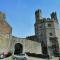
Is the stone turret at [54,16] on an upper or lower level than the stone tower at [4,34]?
upper

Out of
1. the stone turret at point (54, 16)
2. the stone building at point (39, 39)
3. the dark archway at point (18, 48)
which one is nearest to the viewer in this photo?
the stone building at point (39, 39)

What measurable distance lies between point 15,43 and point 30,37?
1680 cm

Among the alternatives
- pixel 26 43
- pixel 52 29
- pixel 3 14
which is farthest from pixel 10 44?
pixel 52 29

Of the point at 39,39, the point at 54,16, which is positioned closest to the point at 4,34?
the point at 39,39

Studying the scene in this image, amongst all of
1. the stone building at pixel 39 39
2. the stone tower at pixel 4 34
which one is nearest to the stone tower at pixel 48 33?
the stone building at pixel 39 39

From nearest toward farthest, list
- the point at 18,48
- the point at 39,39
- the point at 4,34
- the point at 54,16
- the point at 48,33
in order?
the point at 4,34 < the point at 18,48 < the point at 48,33 < the point at 39,39 < the point at 54,16

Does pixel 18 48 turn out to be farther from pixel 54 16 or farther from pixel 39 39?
pixel 54 16

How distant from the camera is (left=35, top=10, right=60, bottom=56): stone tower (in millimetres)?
51037

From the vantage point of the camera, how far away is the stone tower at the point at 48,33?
167ft

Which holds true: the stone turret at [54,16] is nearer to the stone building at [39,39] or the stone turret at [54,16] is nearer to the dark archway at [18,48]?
the stone building at [39,39]

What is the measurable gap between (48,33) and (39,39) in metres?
3.43

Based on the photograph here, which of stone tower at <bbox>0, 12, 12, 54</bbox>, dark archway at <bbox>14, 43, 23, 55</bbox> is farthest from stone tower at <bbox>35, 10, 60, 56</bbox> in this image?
stone tower at <bbox>0, 12, 12, 54</bbox>

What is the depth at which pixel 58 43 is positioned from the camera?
170 ft

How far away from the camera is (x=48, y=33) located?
53938mm
